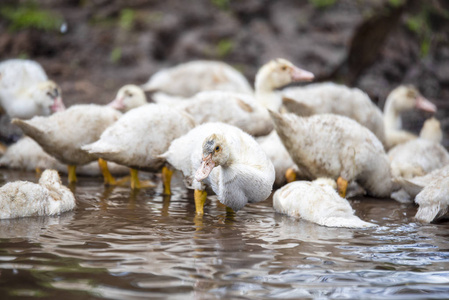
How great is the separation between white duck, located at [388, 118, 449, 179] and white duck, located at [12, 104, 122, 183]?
4275 mm

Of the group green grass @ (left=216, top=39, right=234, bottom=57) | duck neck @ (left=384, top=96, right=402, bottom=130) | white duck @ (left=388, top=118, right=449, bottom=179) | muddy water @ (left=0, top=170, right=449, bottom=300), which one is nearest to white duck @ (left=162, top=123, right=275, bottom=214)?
A: muddy water @ (left=0, top=170, right=449, bottom=300)

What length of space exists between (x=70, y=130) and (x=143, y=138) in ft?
4.06

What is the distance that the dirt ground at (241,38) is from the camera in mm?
15008

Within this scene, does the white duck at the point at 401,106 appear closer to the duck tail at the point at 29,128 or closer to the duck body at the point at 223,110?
the duck body at the point at 223,110

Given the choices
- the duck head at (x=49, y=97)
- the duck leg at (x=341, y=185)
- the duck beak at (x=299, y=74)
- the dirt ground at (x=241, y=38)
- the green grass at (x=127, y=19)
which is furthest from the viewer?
the green grass at (x=127, y=19)

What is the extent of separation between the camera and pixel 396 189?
866cm

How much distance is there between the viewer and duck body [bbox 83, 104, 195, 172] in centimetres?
778

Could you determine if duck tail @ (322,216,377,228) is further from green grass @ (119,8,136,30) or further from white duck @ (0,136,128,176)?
green grass @ (119,8,136,30)

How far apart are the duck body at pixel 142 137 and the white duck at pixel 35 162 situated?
195 cm

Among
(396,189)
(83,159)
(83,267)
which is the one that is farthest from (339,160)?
(83,267)

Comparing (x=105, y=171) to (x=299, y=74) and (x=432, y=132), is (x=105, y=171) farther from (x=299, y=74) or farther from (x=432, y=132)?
(x=432, y=132)

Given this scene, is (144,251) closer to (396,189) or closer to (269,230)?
(269,230)

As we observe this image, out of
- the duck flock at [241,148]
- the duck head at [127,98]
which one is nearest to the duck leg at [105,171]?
the duck flock at [241,148]

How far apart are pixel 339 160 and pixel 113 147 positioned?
114 inches
